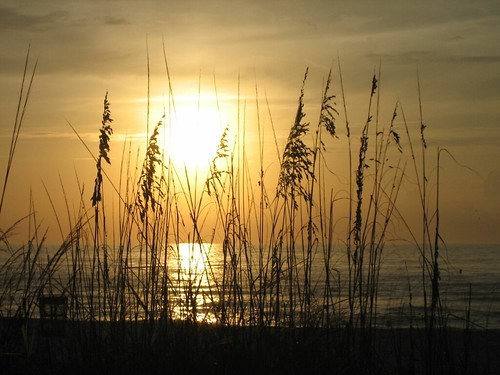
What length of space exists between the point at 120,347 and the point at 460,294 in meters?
15.9

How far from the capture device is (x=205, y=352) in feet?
10.4

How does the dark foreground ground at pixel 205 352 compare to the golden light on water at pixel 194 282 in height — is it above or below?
below

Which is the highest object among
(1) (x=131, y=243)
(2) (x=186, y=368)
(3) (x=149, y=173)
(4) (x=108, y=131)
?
(4) (x=108, y=131)

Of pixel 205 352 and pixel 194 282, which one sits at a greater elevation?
pixel 194 282

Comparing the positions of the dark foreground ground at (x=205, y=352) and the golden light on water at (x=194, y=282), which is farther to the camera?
the golden light on water at (x=194, y=282)

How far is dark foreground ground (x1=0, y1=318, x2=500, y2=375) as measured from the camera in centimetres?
306

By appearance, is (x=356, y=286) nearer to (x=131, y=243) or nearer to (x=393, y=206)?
(x=393, y=206)

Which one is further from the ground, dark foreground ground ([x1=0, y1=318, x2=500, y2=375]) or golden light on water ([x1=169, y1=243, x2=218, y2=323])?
golden light on water ([x1=169, y1=243, x2=218, y2=323])

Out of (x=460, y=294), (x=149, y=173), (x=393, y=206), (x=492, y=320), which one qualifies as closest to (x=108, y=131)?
(x=149, y=173)

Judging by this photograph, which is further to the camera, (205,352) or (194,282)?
(194,282)

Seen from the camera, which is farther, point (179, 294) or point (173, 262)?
point (173, 262)

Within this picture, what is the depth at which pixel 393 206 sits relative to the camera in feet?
13.0

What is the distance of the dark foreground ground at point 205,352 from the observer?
3.06m

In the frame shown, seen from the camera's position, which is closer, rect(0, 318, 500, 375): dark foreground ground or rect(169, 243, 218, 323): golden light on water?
rect(0, 318, 500, 375): dark foreground ground
